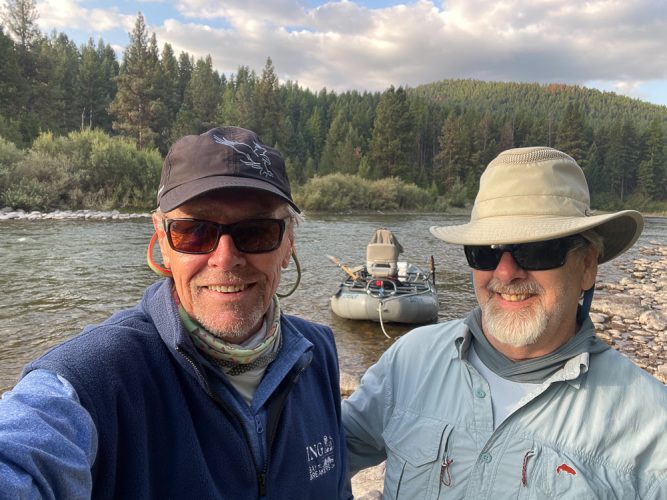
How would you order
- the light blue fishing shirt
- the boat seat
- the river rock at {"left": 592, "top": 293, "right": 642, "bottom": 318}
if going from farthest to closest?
the river rock at {"left": 592, "top": 293, "right": 642, "bottom": 318}
the boat seat
the light blue fishing shirt

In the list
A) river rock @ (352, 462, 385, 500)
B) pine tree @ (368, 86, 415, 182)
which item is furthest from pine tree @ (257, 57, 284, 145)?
river rock @ (352, 462, 385, 500)

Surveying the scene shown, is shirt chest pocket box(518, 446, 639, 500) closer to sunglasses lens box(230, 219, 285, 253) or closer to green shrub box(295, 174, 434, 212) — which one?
sunglasses lens box(230, 219, 285, 253)

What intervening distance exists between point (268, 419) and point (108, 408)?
1.65 feet

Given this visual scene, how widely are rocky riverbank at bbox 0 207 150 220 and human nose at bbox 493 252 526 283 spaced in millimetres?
27946

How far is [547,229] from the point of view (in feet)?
5.57

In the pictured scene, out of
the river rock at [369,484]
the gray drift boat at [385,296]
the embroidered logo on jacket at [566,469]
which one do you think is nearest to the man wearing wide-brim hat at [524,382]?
the embroidered logo on jacket at [566,469]

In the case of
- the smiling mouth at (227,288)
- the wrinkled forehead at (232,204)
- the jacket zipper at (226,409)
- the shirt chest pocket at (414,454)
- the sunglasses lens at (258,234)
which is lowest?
the shirt chest pocket at (414,454)

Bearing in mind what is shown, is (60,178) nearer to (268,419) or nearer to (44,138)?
(44,138)

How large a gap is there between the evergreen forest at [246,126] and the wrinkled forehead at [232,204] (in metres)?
30.3

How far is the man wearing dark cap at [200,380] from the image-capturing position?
3.08 ft

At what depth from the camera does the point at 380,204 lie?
4469cm

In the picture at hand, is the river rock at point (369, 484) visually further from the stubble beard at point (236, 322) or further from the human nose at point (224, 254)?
the human nose at point (224, 254)

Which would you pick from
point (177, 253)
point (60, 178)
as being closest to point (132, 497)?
point (177, 253)

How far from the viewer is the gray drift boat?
8.95 metres
